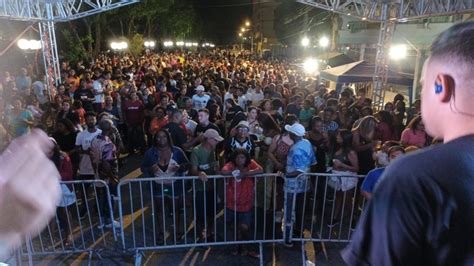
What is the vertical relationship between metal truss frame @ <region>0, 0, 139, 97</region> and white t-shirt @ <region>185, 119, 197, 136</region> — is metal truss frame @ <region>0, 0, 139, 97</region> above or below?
above

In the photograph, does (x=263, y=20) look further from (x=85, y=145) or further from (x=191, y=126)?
(x=85, y=145)

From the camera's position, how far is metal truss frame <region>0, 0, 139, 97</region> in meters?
10.5

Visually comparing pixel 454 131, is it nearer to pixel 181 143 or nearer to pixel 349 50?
pixel 181 143

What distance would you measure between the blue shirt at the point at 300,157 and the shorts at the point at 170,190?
5.34 ft

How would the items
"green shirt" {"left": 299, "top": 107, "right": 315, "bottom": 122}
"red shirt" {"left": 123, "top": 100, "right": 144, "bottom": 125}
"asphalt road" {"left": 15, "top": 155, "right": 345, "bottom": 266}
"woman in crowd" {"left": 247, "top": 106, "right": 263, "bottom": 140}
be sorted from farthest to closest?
"red shirt" {"left": 123, "top": 100, "right": 144, "bottom": 125}
"green shirt" {"left": 299, "top": 107, "right": 315, "bottom": 122}
"woman in crowd" {"left": 247, "top": 106, "right": 263, "bottom": 140}
"asphalt road" {"left": 15, "top": 155, "right": 345, "bottom": 266}

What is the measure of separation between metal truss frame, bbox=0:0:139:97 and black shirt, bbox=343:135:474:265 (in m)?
11.3

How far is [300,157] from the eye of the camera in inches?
223

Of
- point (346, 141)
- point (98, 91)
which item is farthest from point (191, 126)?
point (98, 91)

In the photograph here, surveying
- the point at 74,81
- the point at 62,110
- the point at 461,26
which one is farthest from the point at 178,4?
the point at 461,26

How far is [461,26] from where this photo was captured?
1130 millimetres

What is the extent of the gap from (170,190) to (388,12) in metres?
9.08

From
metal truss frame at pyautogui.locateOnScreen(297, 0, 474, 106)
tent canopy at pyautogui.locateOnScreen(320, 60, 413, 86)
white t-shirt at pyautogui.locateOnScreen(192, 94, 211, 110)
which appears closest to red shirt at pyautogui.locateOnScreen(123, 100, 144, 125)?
white t-shirt at pyautogui.locateOnScreen(192, 94, 211, 110)

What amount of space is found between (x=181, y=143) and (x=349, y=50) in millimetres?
26187

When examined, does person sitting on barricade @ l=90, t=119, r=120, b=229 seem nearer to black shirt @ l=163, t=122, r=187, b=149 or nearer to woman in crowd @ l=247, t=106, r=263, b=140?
black shirt @ l=163, t=122, r=187, b=149
